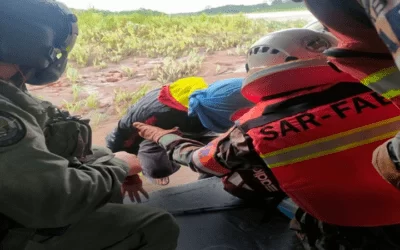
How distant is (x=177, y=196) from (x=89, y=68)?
60.4 inches

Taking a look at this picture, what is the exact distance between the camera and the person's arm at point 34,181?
0.73 m

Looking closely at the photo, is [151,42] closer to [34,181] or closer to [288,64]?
[288,64]

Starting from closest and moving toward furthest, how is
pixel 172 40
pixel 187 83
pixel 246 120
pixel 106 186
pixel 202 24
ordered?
pixel 106 186 → pixel 246 120 → pixel 187 83 → pixel 172 40 → pixel 202 24

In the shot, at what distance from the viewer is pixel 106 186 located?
868mm

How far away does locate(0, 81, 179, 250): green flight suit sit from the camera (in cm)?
73

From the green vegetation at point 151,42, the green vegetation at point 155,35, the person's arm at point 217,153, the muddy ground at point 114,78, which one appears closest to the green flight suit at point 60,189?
the person's arm at point 217,153

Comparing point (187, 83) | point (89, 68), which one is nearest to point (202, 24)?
point (89, 68)

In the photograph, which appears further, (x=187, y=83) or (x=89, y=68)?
(x=89, y=68)

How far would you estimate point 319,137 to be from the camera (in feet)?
3.02

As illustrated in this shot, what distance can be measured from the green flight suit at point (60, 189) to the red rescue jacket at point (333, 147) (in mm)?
279

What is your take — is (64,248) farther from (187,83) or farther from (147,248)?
(187,83)

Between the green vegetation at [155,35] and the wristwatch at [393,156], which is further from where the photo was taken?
the green vegetation at [155,35]

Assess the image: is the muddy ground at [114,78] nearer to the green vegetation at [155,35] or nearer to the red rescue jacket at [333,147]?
the green vegetation at [155,35]

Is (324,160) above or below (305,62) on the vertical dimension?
below
